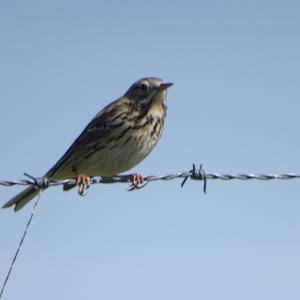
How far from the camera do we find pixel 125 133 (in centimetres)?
1065

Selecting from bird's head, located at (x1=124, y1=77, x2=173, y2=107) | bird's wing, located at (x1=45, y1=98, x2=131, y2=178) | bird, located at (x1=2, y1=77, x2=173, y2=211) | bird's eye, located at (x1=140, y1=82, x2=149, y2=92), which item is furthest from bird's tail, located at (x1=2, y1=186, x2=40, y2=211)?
bird's eye, located at (x1=140, y1=82, x2=149, y2=92)

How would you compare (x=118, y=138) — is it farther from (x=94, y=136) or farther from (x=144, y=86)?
(x=144, y=86)

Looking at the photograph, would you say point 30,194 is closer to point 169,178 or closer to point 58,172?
point 58,172

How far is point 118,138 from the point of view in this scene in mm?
10648

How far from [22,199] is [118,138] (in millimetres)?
1367

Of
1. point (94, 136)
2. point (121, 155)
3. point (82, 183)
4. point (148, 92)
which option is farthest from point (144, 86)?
point (82, 183)

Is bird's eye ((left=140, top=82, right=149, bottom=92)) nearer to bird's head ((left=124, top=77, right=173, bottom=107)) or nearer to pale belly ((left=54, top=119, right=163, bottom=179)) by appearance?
bird's head ((left=124, top=77, right=173, bottom=107))

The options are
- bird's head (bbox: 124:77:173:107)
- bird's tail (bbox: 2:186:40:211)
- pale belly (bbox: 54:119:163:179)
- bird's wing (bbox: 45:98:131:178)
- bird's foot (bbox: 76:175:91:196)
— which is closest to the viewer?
bird's foot (bbox: 76:175:91:196)

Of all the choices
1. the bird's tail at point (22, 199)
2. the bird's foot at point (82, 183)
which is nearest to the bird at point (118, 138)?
the bird's tail at point (22, 199)

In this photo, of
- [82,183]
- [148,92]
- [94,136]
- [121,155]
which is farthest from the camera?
[148,92]

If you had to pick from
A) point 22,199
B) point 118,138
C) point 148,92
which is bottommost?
point 22,199

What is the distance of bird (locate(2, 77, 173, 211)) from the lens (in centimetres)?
1051

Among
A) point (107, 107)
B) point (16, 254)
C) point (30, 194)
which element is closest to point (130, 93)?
point (107, 107)

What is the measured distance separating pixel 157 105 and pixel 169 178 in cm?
331
